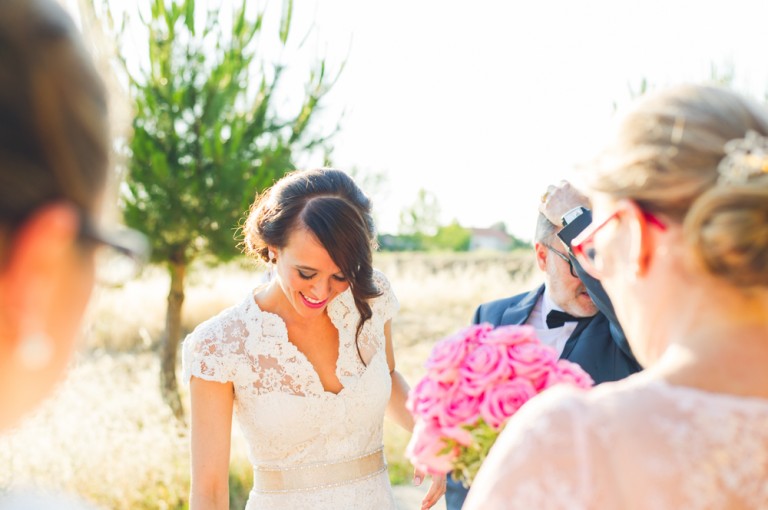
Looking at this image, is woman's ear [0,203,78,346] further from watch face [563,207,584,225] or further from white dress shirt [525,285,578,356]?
white dress shirt [525,285,578,356]

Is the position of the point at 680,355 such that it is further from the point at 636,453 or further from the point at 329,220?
the point at 329,220

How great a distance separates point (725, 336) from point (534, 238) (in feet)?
7.98

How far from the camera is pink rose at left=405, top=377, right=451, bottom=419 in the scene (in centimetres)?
184

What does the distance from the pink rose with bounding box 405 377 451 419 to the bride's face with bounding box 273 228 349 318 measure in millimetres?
1396

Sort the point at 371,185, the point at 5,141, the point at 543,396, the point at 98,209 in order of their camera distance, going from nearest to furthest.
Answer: the point at 5,141 < the point at 98,209 < the point at 543,396 < the point at 371,185

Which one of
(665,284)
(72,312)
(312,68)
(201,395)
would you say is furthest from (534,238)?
(312,68)

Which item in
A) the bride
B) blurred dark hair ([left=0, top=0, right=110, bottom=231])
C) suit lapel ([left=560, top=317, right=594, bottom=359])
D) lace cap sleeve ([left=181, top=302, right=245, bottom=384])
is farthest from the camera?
suit lapel ([left=560, top=317, right=594, bottom=359])

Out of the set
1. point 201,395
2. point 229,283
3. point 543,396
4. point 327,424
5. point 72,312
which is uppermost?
point 72,312

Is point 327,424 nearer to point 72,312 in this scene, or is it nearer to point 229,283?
point 72,312

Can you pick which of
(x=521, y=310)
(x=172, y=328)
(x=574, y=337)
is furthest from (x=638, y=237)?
(x=172, y=328)

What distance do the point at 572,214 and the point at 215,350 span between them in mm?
1582

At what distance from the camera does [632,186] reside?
1424 millimetres

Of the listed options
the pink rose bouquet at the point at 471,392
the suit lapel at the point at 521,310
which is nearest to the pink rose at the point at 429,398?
the pink rose bouquet at the point at 471,392

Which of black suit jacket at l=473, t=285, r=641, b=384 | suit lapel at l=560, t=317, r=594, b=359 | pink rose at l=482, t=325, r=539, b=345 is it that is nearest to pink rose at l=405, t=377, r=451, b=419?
pink rose at l=482, t=325, r=539, b=345
